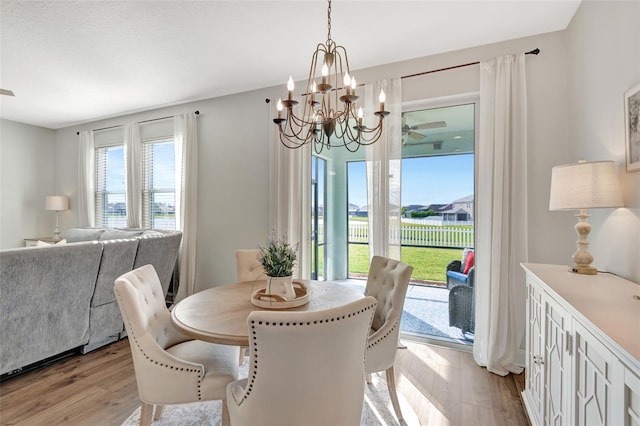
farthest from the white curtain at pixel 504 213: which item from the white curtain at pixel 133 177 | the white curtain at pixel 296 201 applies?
the white curtain at pixel 133 177

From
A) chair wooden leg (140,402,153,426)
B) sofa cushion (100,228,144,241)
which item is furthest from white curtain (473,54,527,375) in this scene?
sofa cushion (100,228,144,241)

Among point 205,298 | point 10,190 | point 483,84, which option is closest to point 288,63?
point 483,84

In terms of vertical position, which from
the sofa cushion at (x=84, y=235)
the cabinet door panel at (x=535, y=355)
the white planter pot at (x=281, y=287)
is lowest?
the cabinet door panel at (x=535, y=355)

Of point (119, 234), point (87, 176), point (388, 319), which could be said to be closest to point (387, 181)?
point (388, 319)

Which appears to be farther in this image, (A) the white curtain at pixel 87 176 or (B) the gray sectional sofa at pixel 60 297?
(A) the white curtain at pixel 87 176

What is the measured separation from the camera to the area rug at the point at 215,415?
1816mm

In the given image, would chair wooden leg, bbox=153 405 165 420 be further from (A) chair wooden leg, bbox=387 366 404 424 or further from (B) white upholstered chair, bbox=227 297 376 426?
(A) chair wooden leg, bbox=387 366 404 424

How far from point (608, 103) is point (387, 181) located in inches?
61.9

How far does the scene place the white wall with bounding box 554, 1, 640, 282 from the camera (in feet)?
4.92

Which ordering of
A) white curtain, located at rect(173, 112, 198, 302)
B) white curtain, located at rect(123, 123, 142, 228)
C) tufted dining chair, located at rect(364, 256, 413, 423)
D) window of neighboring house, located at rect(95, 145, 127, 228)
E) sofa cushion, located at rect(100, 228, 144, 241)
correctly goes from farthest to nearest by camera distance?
window of neighboring house, located at rect(95, 145, 127, 228) < white curtain, located at rect(123, 123, 142, 228) < sofa cushion, located at rect(100, 228, 144, 241) < white curtain, located at rect(173, 112, 198, 302) < tufted dining chair, located at rect(364, 256, 413, 423)

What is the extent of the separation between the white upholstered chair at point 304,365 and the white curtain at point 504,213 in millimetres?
1869

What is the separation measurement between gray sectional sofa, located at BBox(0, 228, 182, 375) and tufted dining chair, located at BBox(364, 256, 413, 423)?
2317mm

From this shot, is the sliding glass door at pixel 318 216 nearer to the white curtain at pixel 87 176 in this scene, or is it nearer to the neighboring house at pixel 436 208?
the neighboring house at pixel 436 208

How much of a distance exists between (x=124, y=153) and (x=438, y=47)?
4.58 meters
